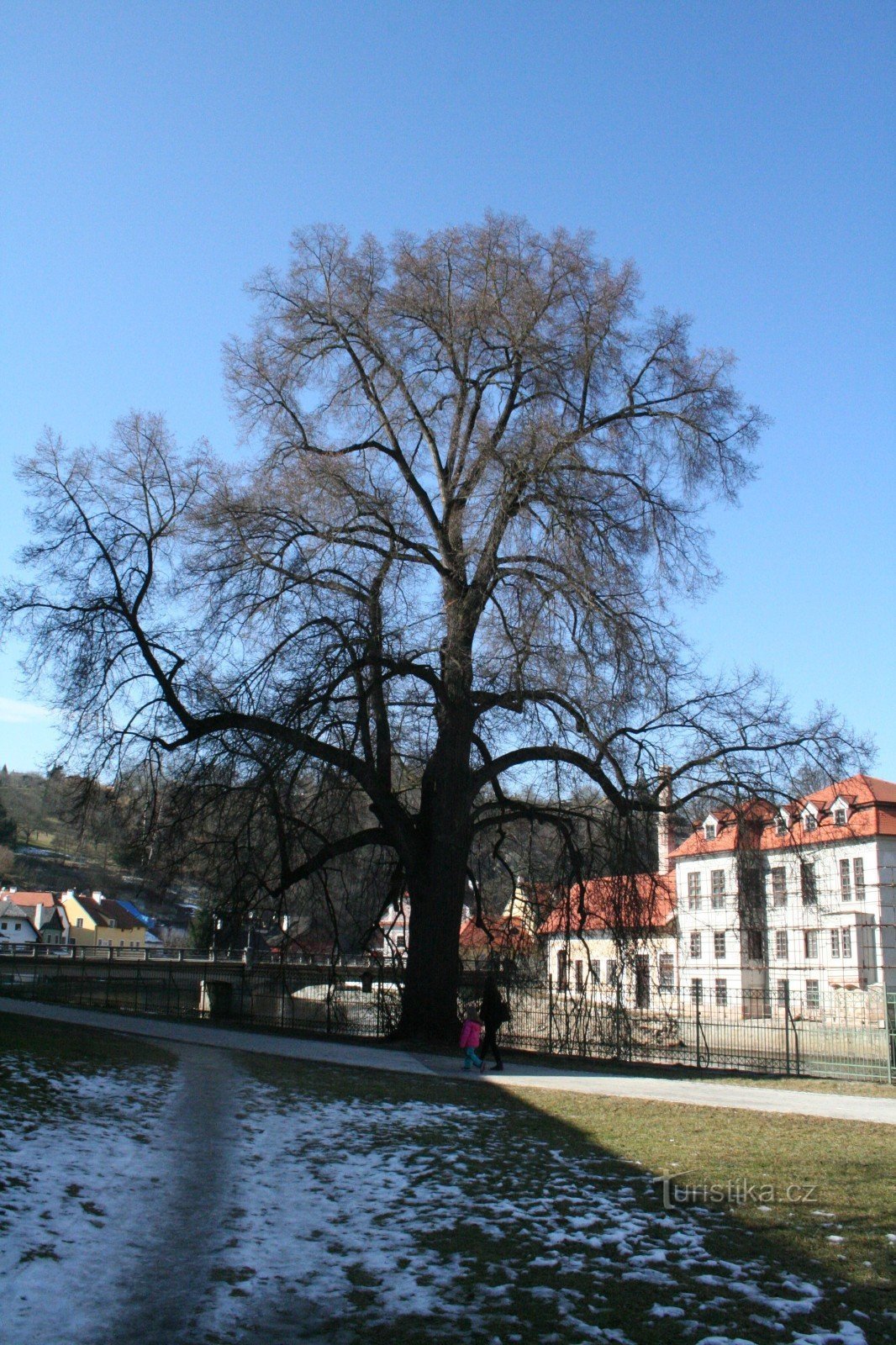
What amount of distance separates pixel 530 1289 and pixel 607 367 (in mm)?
18869

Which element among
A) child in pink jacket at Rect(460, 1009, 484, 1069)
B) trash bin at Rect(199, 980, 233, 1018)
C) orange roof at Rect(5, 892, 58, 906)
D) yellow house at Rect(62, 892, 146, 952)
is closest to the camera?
child in pink jacket at Rect(460, 1009, 484, 1069)

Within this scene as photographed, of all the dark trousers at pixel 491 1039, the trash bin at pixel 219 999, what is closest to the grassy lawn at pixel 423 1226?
the dark trousers at pixel 491 1039

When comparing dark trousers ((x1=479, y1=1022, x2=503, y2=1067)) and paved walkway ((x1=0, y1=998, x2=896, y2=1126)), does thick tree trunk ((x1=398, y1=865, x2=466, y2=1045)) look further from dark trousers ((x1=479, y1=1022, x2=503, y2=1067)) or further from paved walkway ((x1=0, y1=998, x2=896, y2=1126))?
dark trousers ((x1=479, y1=1022, x2=503, y2=1067))

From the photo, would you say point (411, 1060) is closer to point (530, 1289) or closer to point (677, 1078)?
point (677, 1078)

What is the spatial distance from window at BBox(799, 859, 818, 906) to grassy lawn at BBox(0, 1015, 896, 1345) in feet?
22.4

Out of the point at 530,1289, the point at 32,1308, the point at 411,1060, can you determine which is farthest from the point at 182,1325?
the point at 411,1060

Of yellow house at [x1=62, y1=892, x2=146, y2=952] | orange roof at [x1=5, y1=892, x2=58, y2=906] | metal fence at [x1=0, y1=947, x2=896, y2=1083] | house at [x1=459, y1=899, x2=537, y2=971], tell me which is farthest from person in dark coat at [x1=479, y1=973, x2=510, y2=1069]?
orange roof at [x1=5, y1=892, x2=58, y2=906]

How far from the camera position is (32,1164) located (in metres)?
7.91

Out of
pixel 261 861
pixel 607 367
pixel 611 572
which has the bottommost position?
pixel 261 861

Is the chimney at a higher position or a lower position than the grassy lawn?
higher

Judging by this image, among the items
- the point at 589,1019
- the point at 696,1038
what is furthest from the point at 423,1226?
the point at 696,1038

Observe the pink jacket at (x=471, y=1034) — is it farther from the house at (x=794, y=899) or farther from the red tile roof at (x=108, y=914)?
the red tile roof at (x=108, y=914)

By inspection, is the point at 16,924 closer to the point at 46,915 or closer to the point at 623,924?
the point at 46,915

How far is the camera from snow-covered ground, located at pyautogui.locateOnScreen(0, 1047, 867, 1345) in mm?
5402
